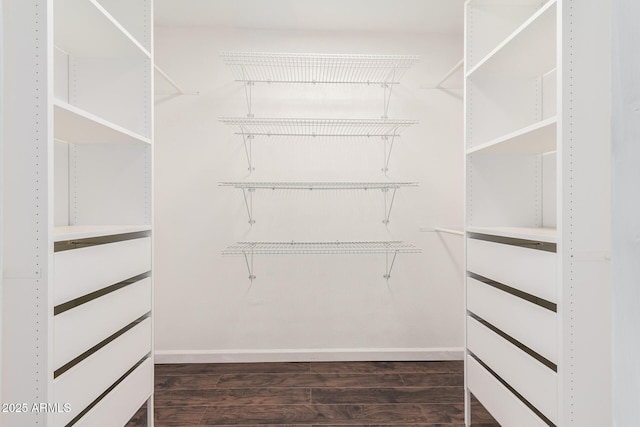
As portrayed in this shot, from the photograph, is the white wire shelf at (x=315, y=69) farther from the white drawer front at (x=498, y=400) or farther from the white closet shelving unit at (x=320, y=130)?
the white drawer front at (x=498, y=400)

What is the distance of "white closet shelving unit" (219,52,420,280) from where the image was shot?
294 centimetres

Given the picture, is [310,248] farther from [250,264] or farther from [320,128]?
[320,128]

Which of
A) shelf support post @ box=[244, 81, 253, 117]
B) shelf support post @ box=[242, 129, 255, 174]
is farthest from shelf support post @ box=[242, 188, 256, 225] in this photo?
shelf support post @ box=[244, 81, 253, 117]

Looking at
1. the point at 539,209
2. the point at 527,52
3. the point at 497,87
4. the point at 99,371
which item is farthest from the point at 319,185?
the point at 99,371

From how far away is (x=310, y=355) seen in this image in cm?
304

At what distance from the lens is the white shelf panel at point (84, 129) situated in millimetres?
1421

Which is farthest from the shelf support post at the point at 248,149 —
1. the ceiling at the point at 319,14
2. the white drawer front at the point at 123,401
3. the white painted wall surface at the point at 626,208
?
the white painted wall surface at the point at 626,208

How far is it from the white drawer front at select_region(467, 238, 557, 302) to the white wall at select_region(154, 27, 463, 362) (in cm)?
97

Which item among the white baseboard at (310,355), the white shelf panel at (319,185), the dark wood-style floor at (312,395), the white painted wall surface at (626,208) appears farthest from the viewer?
the white baseboard at (310,355)

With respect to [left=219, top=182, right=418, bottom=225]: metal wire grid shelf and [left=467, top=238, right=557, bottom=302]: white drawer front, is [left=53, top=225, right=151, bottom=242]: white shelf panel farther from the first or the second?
[left=467, top=238, right=557, bottom=302]: white drawer front

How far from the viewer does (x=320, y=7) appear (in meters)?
2.76

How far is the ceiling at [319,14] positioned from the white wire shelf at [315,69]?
0.26 m

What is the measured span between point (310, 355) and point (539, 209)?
178 cm

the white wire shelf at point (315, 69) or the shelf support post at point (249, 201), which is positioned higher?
the white wire shelf at point (315, 69)
